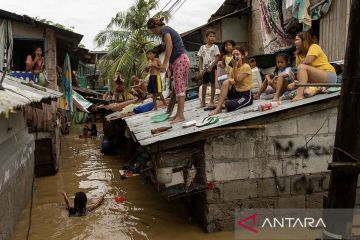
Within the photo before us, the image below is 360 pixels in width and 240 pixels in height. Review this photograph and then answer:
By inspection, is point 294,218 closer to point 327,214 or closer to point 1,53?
point 327,214

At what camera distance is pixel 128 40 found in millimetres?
23219

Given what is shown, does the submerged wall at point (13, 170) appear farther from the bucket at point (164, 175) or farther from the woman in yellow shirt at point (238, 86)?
the woman in yellow shirt at point (238, 86)

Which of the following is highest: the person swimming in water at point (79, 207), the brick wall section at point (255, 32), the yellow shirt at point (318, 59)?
the brick wall section at point (255, 32)

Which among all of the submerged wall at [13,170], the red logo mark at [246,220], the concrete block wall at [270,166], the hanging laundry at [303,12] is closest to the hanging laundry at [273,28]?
the hanging laundry at [303,12]

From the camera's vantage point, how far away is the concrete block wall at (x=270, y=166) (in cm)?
567

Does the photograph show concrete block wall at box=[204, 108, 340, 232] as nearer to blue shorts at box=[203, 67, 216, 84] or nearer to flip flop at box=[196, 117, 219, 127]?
flip flop at box=[196, 117, 219, 127]

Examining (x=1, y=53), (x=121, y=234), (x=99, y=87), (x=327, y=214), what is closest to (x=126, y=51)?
(x=1, y=53)

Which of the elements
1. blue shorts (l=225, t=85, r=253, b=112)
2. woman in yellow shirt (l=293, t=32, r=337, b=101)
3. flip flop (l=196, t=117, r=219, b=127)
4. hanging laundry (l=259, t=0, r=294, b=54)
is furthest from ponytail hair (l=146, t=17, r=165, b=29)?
hanging laundry (l=259, t=0, r=294, b=54)

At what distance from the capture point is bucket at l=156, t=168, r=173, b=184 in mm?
5621

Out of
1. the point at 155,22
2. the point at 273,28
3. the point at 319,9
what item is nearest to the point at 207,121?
the point at 155,22

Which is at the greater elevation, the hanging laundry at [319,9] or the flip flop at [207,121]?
the hanging laundry at [319,9]

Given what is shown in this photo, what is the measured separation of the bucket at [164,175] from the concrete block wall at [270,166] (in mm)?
548

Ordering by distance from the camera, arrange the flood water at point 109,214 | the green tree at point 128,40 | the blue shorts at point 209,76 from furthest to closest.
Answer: the green tree at point 128,40, the blue shorts at point 209,76, the flood water at point 109,214

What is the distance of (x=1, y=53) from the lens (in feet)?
37.3
